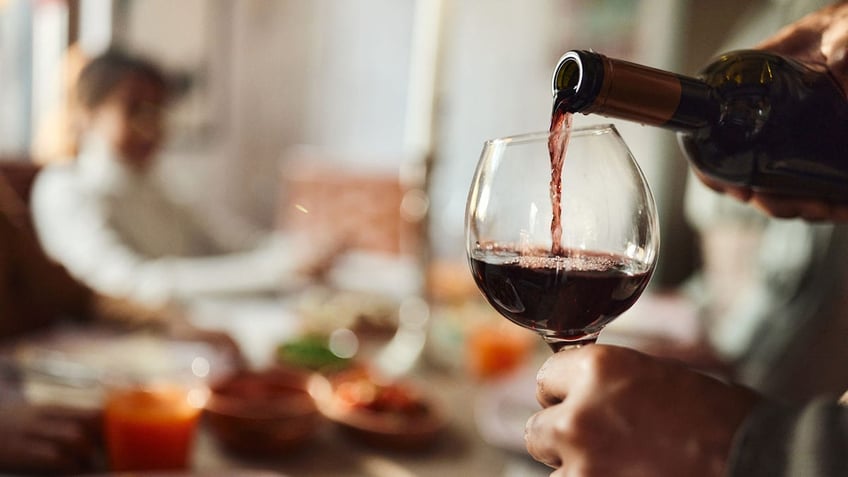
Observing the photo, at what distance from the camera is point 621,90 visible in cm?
44

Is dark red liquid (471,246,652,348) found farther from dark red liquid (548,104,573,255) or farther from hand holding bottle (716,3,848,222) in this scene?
hand holding bottle (716,3,848,222)

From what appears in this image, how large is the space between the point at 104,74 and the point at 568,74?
7.14 feet

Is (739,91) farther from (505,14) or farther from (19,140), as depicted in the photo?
(505,14)

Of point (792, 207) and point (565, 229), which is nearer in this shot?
point (565, 229)

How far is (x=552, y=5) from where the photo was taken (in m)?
4.42

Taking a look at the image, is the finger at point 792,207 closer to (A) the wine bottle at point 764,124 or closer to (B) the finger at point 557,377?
(A) the wine bottle at point 764,124

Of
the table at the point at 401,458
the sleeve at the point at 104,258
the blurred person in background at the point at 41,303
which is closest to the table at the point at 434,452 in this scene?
the table at the point at 401,458

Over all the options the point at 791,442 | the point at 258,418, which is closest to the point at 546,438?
the point at 791,442

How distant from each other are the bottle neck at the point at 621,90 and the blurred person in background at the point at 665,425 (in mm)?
144

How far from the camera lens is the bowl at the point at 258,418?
95cm

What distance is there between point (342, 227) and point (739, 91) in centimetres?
328

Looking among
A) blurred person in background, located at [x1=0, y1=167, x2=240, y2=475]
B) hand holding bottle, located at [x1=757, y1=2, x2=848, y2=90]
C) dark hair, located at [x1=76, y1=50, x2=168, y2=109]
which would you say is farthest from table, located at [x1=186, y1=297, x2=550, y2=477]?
dark hair, located at [x1=76, y1=50, x2=168, y2=109]

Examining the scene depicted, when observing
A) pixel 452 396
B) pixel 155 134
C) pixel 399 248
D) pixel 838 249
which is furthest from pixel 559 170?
pixel 399 248

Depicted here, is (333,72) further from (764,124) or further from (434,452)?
(764,124)
